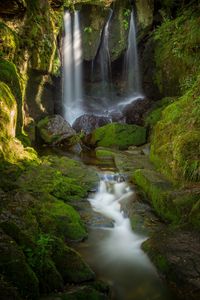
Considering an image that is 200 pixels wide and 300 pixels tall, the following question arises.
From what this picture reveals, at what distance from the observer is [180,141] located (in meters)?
7.75

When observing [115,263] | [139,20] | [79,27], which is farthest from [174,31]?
[115,263]

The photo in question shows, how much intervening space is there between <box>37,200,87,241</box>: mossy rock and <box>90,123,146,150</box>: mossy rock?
292 inches

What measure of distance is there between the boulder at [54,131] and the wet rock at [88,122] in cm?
111

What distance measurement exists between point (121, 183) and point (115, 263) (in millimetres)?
3526

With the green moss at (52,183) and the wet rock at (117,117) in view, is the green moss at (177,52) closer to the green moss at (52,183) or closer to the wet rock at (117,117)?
the wet rock at (117,117)

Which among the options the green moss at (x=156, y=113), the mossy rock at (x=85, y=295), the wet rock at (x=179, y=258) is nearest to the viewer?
the mossy rock at (x=85, y=295)

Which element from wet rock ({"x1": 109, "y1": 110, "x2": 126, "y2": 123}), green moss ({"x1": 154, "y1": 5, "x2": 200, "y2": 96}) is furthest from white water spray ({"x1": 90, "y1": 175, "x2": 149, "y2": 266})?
wet rock ({"x1": 109, "y1": 110, "x2": 126, "y2": 123})

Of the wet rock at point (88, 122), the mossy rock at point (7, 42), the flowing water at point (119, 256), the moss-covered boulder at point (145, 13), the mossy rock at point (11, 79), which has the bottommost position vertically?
the flowing water at point (119, 256)

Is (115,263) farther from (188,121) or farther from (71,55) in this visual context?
(71,55)

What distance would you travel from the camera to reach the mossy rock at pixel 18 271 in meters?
3.60

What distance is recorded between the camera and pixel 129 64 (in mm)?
18359

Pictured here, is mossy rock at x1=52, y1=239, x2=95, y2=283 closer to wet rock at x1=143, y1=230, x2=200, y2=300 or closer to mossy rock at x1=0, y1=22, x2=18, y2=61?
wet rock at x1=143, y1=230, x2=200, y2=300

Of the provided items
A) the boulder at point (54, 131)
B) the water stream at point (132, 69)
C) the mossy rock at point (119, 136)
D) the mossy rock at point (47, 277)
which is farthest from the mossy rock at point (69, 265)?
the water stream at point (132, 69)

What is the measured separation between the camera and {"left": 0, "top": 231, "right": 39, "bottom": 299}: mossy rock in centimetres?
360
